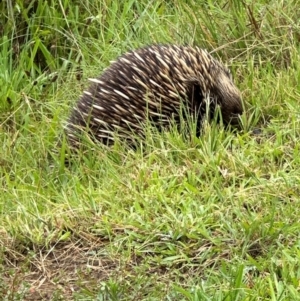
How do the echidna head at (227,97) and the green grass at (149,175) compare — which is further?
the echidna head at (227,97)

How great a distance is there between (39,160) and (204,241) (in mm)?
1461

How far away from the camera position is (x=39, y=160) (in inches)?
180

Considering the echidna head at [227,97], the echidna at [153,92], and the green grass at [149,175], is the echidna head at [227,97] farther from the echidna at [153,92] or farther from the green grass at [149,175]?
the green grass at [149,175]

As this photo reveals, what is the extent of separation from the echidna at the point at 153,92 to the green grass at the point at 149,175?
0.17m

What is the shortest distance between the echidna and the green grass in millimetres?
169

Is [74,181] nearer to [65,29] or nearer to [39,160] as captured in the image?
[39,160]

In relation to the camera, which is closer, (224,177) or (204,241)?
(204,241)

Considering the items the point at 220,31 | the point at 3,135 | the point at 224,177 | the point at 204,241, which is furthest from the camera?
the point at 220,31

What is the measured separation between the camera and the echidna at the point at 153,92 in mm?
4809

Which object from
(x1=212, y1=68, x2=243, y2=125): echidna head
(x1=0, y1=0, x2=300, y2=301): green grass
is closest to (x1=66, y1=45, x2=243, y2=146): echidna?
(x1=212, y1=68, x2=243, y2=125): echidna head

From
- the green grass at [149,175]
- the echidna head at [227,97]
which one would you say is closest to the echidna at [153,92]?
the echidna head at [227,97]

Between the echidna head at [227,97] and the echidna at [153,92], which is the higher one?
the echidna at [153,92]

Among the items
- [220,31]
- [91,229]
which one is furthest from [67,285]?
[220,31]

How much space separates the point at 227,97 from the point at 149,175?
100 centimetres
